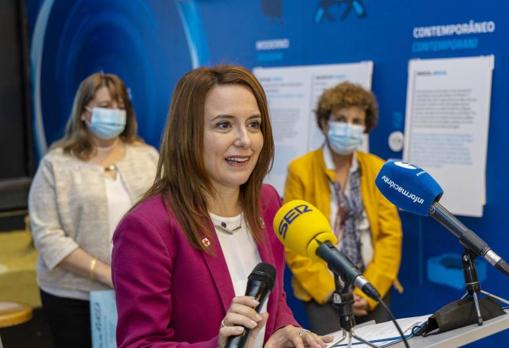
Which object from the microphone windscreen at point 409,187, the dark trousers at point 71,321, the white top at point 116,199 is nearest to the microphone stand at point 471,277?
the microphone windscreen at point 409,187

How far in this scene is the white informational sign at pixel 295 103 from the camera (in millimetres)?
4129

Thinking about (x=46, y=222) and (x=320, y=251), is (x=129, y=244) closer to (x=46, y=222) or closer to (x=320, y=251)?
(x=320, y=251)

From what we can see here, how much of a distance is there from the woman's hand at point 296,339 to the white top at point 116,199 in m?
1.76

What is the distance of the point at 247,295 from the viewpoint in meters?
1.30

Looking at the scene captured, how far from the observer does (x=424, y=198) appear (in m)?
1.55


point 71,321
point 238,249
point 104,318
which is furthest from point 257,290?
point 71,321

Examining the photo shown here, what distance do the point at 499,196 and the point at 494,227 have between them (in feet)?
0.51

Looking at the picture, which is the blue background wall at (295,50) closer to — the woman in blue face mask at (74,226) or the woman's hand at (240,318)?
the woman in blue face mask at (74,226)

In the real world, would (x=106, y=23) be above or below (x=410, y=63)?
above

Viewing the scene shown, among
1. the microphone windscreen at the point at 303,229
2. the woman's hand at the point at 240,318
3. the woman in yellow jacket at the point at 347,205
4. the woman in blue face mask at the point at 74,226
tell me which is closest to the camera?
the woman's hand at the point at 240,318

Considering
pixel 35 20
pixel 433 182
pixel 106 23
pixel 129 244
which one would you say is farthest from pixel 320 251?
pixel 35 20

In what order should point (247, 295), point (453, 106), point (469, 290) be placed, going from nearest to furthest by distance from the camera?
point (247, 295) < point (469, 290) < point (453, 106)

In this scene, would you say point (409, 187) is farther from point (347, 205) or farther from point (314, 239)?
point (347, 205)

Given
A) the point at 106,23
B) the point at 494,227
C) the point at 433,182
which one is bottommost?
the point at 494,227
